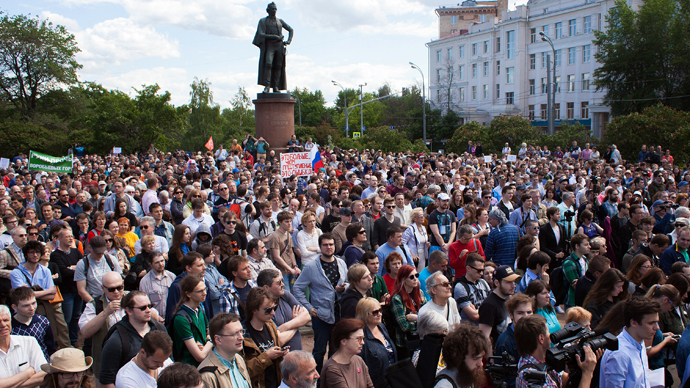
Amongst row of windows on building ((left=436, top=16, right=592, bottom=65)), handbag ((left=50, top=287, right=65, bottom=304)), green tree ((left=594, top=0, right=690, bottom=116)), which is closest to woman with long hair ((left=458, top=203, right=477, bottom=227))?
handbag ((left=50, top=287, right=65, bottom=304))

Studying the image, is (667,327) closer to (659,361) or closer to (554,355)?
(659,361)

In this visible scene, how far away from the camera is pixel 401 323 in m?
5.47

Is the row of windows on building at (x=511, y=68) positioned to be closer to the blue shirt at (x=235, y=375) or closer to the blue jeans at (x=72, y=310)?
the blue jeans at (x=72, y=310)

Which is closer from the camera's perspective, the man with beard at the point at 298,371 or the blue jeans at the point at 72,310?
the man with beard at the point at 298,371

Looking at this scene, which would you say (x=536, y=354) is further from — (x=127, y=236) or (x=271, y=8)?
(x=271, y=8)

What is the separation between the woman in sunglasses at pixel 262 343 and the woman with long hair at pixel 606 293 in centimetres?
325

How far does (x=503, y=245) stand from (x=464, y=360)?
4.73 metres

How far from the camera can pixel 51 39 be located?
55.1 m

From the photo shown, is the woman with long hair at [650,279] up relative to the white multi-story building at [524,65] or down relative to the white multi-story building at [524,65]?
down

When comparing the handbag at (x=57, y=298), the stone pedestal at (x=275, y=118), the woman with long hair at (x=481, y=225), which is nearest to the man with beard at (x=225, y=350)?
the handbag at (x=57, y=298)

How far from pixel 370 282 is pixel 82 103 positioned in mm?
58959

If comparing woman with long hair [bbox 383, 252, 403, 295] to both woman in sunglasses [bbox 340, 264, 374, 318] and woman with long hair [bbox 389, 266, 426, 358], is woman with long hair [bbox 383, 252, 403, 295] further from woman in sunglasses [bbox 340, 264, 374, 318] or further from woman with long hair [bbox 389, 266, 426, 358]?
woman in sunglasses [bbox 340, 264, 374, 318]

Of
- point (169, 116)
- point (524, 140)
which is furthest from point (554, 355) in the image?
point (169, 116)

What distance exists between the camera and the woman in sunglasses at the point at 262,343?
4.60 metres
